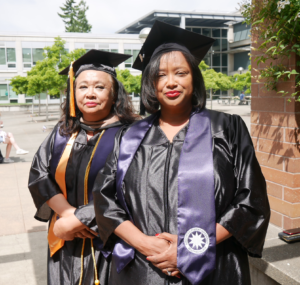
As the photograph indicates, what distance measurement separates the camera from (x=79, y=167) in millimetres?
2172

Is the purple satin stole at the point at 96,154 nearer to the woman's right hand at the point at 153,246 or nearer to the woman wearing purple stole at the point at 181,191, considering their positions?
the woman wearing purple stole at the point at 181,191

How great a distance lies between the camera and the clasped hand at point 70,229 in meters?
2.04

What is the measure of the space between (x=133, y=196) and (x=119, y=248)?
292mm

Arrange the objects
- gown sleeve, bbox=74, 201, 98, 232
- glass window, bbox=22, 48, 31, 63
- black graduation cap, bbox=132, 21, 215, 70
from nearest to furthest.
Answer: black graduation cap, bbox=132, 21, 215, 70 < gown sleeve, bbox=74, 201, 98, 232 < glass window, bbox=22, 48, 31, 63

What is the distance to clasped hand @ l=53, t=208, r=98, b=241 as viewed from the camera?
6.68ft

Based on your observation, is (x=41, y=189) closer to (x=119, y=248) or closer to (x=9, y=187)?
(x=119, y=248)

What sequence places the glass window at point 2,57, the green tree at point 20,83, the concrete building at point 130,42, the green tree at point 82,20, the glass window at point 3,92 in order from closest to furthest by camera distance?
the green tree at point 20,83, the glass window at point 2,57, the concrete building at point 130,42, the glass window at point 3,92, the green tree at point 82,20

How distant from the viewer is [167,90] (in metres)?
1.73

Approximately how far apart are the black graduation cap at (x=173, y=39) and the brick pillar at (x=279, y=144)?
1.00 m

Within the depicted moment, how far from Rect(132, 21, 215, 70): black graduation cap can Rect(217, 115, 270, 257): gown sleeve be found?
55 centimetres

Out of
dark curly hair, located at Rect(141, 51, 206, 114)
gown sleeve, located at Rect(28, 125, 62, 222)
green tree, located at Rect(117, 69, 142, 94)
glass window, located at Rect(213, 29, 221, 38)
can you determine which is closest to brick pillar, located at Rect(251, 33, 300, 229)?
dark curly hair, located at Rect(141, 51, 206, 114)

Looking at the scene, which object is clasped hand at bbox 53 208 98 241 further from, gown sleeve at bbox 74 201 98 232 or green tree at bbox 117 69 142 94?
A: green tree at bbox 117 69 142 94

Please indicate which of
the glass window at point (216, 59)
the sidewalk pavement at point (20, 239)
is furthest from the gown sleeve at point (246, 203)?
the glass window at point (216, 59)

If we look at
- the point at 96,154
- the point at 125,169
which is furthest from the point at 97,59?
the point at 125,169
